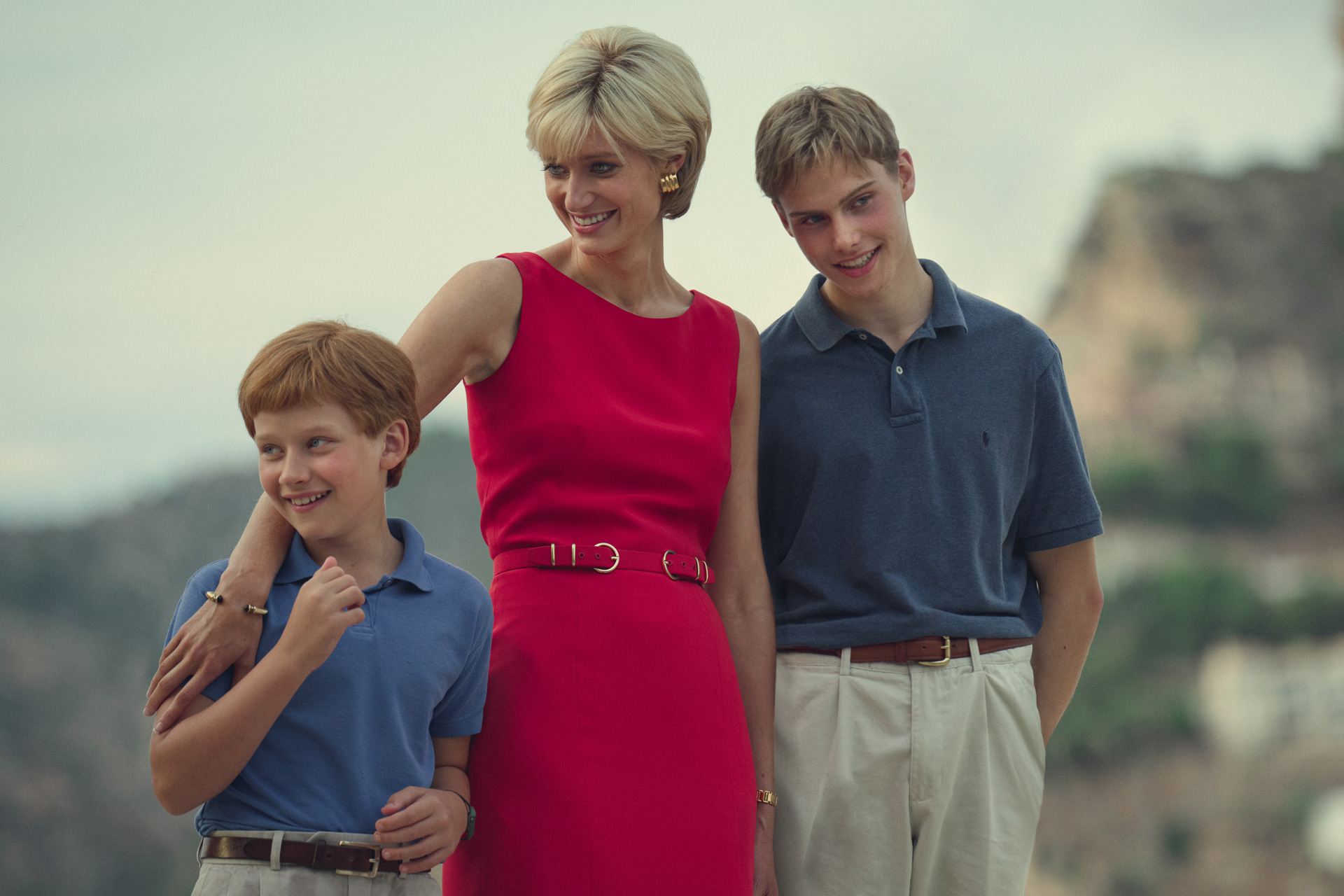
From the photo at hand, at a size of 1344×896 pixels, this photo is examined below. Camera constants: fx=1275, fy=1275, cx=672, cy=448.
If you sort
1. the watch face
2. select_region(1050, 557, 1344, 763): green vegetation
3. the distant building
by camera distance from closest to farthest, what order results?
the watch face
the distant building
select_region(1050, 557, 1344, 763): green vegetation

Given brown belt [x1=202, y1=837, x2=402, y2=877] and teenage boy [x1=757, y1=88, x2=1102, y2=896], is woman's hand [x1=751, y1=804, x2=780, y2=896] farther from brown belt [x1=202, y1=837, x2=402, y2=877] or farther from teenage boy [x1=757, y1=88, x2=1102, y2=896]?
brown belt [x1=202, y1=837, x2=402, y2=877]

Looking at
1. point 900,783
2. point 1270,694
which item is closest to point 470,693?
point 900,783

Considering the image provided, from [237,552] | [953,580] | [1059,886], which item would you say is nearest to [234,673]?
[237,552]

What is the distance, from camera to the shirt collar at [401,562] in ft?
4.92

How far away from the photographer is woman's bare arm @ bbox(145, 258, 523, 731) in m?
1.39

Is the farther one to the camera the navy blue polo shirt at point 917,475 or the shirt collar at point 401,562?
the navy blue polo shirt at point 917,475

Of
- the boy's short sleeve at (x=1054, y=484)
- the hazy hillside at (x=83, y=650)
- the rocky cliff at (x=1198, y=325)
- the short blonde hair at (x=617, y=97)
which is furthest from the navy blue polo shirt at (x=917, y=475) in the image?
the rocky cliff at (x=1198, y=325)

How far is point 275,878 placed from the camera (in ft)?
4.49

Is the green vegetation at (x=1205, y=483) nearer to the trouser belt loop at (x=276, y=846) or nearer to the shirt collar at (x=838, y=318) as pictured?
the shirt collar at (x=838, y=318)

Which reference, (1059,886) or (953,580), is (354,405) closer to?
(953,580)

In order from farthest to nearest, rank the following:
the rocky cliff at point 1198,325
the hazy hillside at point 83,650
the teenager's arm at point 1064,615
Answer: the rocky cliff at point 1198,325, the hazy hillside at point 83,650, the teenager's arm at point 1064,615

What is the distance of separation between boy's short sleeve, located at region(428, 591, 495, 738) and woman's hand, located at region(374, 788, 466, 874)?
9 cm

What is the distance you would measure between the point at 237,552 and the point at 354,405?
0.22 metres

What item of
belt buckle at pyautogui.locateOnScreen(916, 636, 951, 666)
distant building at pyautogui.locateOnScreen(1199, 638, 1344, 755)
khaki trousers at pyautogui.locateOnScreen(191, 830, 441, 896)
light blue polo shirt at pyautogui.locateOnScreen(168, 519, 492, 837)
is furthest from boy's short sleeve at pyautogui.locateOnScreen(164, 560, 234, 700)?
distant building at pyautogui.locateOnScreen(1199, 638, 1344, 755)
